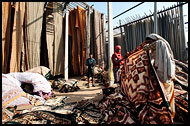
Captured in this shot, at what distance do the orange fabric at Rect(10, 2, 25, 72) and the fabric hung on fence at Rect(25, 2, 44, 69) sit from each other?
0.85 ft

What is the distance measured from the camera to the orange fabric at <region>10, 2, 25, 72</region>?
3.60 m

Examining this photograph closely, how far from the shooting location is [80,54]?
6148 millimetres

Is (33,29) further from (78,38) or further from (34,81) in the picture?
(34,81)

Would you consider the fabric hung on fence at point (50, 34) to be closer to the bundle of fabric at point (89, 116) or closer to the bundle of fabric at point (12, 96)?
the bundle of fabric at point (12, 96)

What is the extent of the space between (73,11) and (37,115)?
5889mm

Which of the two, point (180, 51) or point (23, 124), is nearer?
point (23, 124)

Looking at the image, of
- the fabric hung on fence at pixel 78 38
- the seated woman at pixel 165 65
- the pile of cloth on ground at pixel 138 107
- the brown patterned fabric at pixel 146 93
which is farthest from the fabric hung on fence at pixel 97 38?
the seated woman at pixel 165 65

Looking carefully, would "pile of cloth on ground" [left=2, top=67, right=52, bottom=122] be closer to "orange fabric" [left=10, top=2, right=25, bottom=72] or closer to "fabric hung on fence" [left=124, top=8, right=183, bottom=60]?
"orange fabric" [left=10, top=2, right=25, bottom=72]

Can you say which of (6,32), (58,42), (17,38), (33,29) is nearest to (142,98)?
(17,38)

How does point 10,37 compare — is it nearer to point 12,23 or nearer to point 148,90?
point 12,23

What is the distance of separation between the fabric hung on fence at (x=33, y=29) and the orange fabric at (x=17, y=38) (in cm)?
26

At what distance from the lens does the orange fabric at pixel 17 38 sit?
3.60 metres

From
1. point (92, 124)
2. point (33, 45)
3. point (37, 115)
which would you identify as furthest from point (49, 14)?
point (92, 124)

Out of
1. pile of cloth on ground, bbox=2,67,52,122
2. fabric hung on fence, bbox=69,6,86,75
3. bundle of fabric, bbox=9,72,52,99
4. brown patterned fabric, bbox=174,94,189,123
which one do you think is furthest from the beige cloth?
fabric hung on fence, bbox=69,6,86,75
